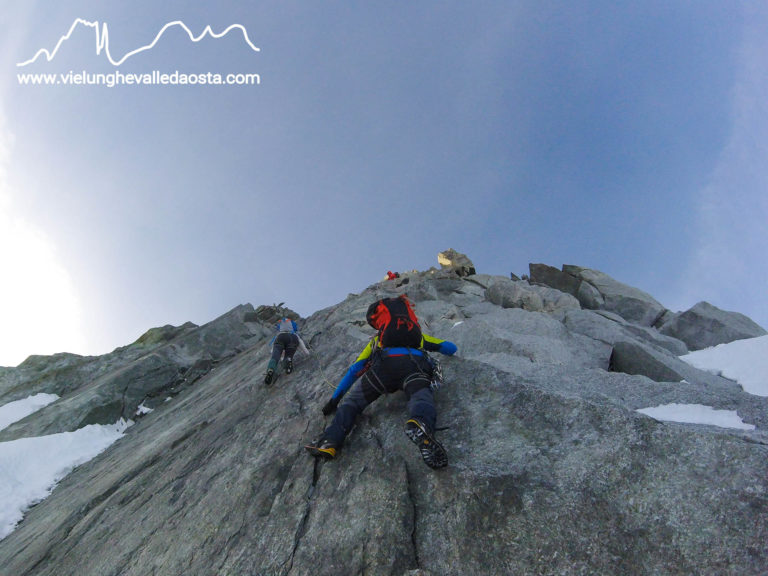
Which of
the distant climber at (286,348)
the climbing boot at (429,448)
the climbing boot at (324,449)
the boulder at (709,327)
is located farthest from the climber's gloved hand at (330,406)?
the boulder at (709,327)

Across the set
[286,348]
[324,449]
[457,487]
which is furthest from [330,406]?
[286,348]

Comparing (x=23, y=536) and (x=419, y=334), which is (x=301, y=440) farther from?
(x=23, y=536)

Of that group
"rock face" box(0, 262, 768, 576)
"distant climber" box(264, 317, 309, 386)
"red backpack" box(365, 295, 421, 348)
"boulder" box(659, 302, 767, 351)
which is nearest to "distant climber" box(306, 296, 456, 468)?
"red backpack" box(365, 295, 421, 348)

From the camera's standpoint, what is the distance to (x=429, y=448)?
188 inches

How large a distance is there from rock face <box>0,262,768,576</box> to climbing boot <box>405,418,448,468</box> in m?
0.19

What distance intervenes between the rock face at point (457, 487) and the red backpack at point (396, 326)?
0.89 meters

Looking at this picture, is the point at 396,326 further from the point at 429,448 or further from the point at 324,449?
the point at 429,448

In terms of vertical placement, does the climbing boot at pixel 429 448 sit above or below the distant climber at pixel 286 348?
below

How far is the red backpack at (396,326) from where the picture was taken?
6688 mm

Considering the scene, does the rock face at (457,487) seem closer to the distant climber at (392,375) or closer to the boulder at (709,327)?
the distant climber at (392,375)

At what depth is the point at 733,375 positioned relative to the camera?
32.6 ft

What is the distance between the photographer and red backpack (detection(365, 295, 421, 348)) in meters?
6.69

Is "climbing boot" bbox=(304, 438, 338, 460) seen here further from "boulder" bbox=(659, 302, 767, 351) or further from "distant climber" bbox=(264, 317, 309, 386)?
"boulder" bbox=(659, 302, 767, 351)

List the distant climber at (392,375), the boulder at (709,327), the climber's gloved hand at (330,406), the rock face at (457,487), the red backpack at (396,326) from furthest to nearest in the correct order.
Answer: the boulder at (709,327)
the climber's gloved hand at (330,406)
the red backpack at (396,326)
the distant climber at (392,375)
the rock face at (457,487)
